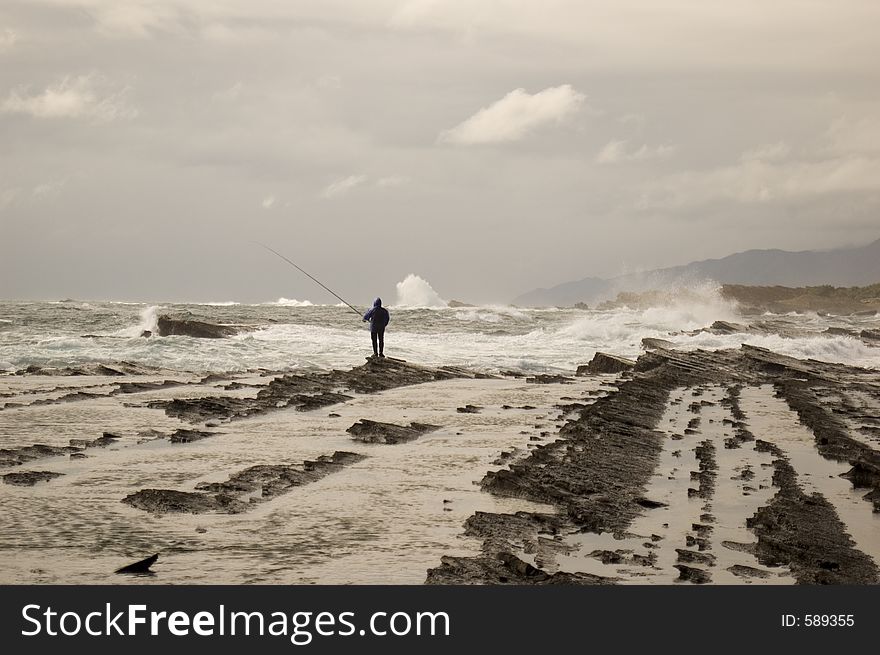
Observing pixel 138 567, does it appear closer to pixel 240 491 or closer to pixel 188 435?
pixel 240 491

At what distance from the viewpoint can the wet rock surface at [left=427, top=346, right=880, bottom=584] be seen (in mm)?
Answer: 6375

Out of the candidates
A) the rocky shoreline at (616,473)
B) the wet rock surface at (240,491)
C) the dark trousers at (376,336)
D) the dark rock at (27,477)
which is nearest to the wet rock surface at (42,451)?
the rocky shoreline at (616,473)

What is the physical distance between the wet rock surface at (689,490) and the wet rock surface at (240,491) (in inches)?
69.8

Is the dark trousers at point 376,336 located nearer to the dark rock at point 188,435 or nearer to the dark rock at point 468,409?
the dark rock at point 468,409

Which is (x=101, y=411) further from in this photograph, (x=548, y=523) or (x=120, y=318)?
(x=120, y=318)

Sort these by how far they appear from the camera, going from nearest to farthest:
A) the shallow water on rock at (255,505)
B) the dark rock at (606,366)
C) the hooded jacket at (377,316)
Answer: the shallow water on rock at (255,505) < the hooded jacket at (377,316) < the dark rock at (606,366)

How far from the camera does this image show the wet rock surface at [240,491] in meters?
7.54

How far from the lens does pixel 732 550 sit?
6.81 metres

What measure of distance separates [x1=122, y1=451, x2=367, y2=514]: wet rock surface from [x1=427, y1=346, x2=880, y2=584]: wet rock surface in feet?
5.82

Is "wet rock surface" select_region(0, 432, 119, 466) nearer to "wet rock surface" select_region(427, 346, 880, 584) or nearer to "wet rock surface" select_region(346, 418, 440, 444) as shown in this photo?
"wet rock surface" select_region(346, 418, 440, 444)

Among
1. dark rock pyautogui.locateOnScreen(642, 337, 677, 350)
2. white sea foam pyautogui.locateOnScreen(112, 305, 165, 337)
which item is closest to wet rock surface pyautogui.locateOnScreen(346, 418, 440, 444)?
dark rock pyautogui.locateOnScreen(642, 337, 677, 350)

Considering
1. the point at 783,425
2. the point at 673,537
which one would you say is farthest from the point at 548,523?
the point at 783,425

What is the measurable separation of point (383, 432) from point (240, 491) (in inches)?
148

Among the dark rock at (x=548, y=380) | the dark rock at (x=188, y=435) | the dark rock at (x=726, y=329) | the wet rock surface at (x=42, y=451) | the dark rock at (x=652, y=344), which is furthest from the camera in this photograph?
the dark rock at (x=726, y=329)
